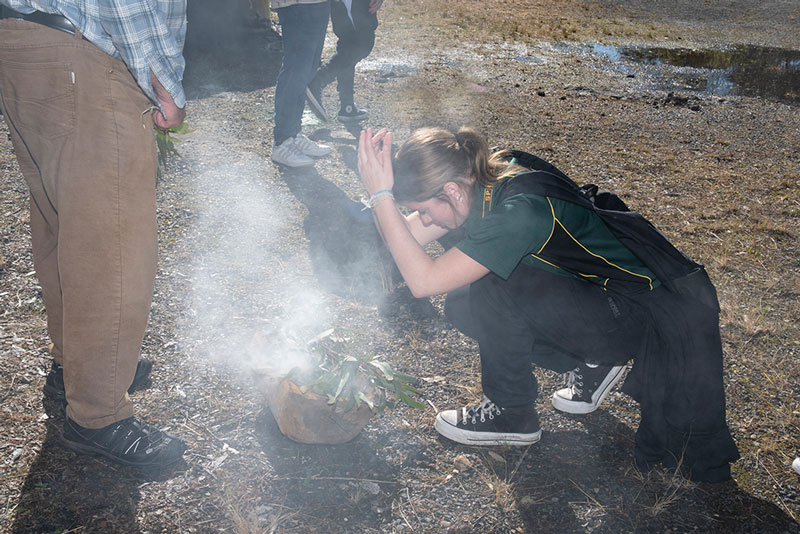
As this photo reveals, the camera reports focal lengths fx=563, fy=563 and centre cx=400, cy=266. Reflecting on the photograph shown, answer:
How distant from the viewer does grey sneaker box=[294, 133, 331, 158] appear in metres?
5.04

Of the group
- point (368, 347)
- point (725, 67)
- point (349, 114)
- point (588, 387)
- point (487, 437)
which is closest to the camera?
point (487, 437)

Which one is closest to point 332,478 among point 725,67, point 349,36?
point 349,36

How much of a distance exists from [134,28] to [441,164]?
1.12 meters

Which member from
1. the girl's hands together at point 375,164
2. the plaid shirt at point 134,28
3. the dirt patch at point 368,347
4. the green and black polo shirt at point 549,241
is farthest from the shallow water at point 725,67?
the plaid shirt at point 134,28

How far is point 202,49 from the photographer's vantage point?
837cm

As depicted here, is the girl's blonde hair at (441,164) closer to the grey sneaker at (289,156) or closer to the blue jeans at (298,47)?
the blue jeans at (298,47)

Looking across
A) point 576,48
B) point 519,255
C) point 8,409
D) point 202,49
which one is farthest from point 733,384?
point 576,48

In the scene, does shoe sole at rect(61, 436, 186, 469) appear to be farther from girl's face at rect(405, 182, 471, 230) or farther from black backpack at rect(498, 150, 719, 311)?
black backpack at rect(498, 150, 719, 311)

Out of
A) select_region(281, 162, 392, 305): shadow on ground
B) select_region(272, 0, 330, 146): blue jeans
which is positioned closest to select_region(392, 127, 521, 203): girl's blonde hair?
select_region(281, 162, 392, 305): shadow on ground

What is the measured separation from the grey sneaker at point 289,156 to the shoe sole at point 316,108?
1049 millimetres

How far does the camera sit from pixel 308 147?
508 cm

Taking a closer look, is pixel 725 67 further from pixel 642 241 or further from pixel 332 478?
pixel 332 478

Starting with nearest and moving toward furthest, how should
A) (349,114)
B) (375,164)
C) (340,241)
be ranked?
(375,164)
(340,241)
(349,114)

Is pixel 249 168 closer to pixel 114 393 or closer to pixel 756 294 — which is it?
pixel 114 393
